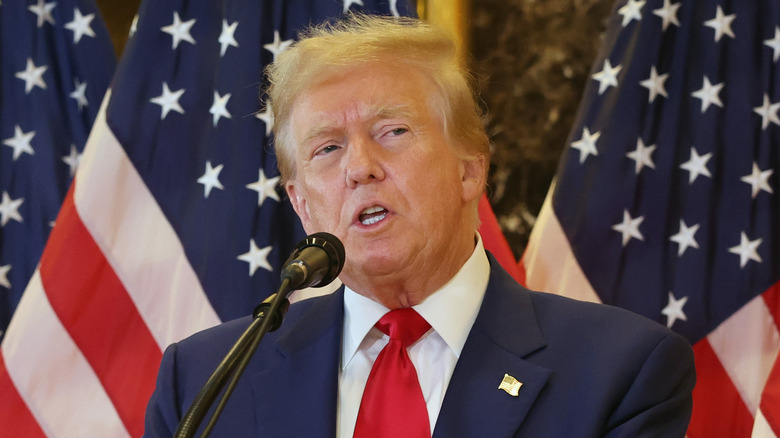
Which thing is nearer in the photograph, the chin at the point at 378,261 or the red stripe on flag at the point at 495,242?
the chin at the point at 378,261

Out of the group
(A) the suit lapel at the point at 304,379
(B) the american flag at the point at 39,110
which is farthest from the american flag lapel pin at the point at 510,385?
(B) the american flag at the point at 39,110

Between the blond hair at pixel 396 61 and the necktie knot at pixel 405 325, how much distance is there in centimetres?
40

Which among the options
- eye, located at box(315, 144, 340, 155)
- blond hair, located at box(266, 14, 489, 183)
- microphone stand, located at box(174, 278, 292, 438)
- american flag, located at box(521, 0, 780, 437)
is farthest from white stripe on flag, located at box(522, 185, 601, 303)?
microphone stand, located at box(174, 278, 292, 438)

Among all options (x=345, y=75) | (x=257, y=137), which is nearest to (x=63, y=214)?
(x=257, y=137)

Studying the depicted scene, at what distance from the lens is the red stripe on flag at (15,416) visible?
2709 mm

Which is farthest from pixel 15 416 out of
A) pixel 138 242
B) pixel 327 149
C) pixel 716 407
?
pixel 716 407

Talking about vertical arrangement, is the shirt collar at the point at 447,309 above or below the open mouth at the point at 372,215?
below

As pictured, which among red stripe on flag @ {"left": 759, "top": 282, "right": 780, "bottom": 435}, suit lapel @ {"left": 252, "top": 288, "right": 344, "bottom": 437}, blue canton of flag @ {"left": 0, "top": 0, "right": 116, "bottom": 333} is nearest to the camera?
suit lapel @ {"left": 252, "top": 288, "right": 344, "bottom": 437}

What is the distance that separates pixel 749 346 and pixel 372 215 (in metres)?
1.31

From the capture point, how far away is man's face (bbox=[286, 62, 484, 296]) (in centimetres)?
186

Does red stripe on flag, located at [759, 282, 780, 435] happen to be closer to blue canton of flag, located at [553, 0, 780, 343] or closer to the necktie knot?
blue canton of flag, located at [553, 0, 780, 343]

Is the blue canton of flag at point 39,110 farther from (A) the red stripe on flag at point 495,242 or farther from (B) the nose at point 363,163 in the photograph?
(B) the nose at point 363,163

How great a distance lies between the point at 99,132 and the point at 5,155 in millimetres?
503

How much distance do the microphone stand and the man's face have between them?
53cm
